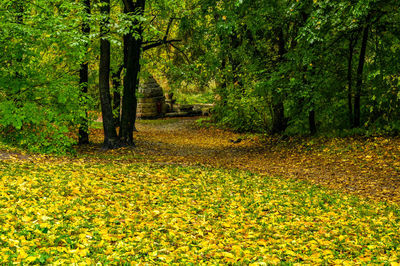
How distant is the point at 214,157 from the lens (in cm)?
1541

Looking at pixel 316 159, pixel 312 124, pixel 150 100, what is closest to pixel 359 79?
pixel 312 124

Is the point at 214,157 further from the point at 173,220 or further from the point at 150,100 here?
the point at 150,100

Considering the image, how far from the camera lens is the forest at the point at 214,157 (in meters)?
4.79

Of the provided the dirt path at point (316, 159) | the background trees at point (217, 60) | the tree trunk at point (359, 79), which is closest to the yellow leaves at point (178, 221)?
the dirt path at point (316, 159)

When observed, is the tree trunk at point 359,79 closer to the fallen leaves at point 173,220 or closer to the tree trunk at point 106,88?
the fallen leaves at point 173,220

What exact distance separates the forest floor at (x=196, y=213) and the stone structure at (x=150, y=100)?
2320cm

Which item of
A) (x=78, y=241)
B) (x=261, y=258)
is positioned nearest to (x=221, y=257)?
(x=261, y=258)

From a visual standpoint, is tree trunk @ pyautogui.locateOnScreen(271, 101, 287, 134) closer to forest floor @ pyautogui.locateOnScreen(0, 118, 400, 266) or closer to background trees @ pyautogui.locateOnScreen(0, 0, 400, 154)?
background trees @ pyautogui.locateOnScreen(0, 0, 400, 154)

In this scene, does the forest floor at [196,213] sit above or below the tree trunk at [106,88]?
below

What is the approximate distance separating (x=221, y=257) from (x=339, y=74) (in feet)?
43.2

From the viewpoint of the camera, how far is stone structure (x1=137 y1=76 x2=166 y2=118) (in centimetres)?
3503

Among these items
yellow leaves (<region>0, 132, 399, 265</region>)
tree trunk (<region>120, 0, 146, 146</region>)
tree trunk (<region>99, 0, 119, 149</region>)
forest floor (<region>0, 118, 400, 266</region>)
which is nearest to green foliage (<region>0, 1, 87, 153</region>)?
forest floor (<region>0, 118, 400, 266</region>)

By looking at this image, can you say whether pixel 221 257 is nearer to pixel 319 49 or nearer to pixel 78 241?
pixel 78 241

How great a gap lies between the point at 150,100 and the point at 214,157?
21075mm
